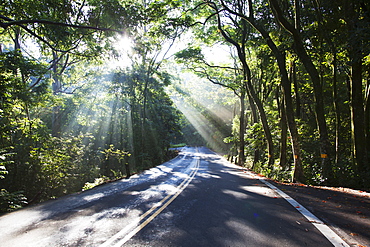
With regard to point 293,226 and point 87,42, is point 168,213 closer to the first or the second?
point 293,226

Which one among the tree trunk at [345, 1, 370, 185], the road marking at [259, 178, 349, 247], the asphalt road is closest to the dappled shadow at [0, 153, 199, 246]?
the asphalt road

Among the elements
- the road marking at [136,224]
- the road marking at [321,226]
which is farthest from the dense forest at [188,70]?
the road marking at [321,226]

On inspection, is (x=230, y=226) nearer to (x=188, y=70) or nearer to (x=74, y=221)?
(x=74, y=221)

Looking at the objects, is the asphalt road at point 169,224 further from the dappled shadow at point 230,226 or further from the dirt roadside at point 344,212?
the dirt roadside at point 344,212

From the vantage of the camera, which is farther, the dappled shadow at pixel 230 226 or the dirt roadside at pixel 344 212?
the dirt roadside at pixel 344 212

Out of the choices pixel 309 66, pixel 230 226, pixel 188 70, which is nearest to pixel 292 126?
pixel 309 66

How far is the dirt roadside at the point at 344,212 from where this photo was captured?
400 cm

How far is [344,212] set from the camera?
5.32 metres

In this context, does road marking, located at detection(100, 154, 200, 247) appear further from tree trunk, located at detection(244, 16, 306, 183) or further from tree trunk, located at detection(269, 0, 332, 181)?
tree trunk, located at detection(269, 0, 332, 181)

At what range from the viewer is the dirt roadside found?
4000mm

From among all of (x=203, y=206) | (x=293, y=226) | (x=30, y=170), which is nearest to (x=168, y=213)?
(x=203, y=206)

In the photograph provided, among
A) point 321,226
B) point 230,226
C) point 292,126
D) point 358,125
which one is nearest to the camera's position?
point 321,226

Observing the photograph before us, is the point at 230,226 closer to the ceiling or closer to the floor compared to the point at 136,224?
closer to the ceiling

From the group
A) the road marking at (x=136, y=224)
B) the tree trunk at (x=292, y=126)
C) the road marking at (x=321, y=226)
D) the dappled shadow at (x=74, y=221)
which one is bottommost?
the dappled shadow at (x=74, y=221)
